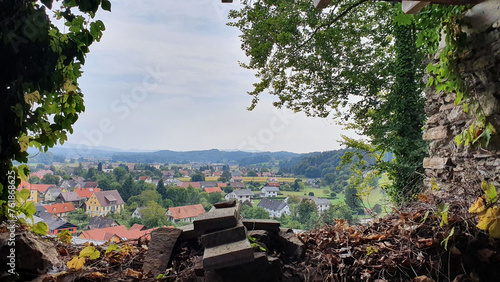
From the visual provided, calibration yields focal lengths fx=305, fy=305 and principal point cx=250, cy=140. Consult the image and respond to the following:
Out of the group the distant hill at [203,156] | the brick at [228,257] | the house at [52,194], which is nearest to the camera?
the brick at [228,257]

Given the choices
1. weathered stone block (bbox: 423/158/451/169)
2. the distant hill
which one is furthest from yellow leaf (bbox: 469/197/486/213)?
the distant hill

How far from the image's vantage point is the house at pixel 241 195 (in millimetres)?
4895

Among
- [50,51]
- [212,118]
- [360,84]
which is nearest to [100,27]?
[50,51]

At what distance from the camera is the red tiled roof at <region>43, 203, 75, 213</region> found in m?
3.69

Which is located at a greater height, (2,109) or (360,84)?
(360,84)

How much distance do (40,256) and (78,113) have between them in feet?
3.58

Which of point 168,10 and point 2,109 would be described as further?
point 168,10

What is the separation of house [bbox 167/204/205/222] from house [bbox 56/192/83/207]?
4.00 ft

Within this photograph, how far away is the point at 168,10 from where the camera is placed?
4883 mm

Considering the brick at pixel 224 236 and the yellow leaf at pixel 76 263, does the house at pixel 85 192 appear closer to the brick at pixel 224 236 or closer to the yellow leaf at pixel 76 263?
the yellow leaf at pixel 76 263

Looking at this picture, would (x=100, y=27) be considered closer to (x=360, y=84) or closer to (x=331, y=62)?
(x=331, y=62)

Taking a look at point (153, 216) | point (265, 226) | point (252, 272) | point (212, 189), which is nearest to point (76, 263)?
point (252, 272)

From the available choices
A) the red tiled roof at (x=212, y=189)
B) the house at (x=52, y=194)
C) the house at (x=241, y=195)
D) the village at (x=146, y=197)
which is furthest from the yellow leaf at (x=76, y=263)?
the house at (x=241, y=195)

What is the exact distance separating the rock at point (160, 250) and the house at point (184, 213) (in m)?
1.40
